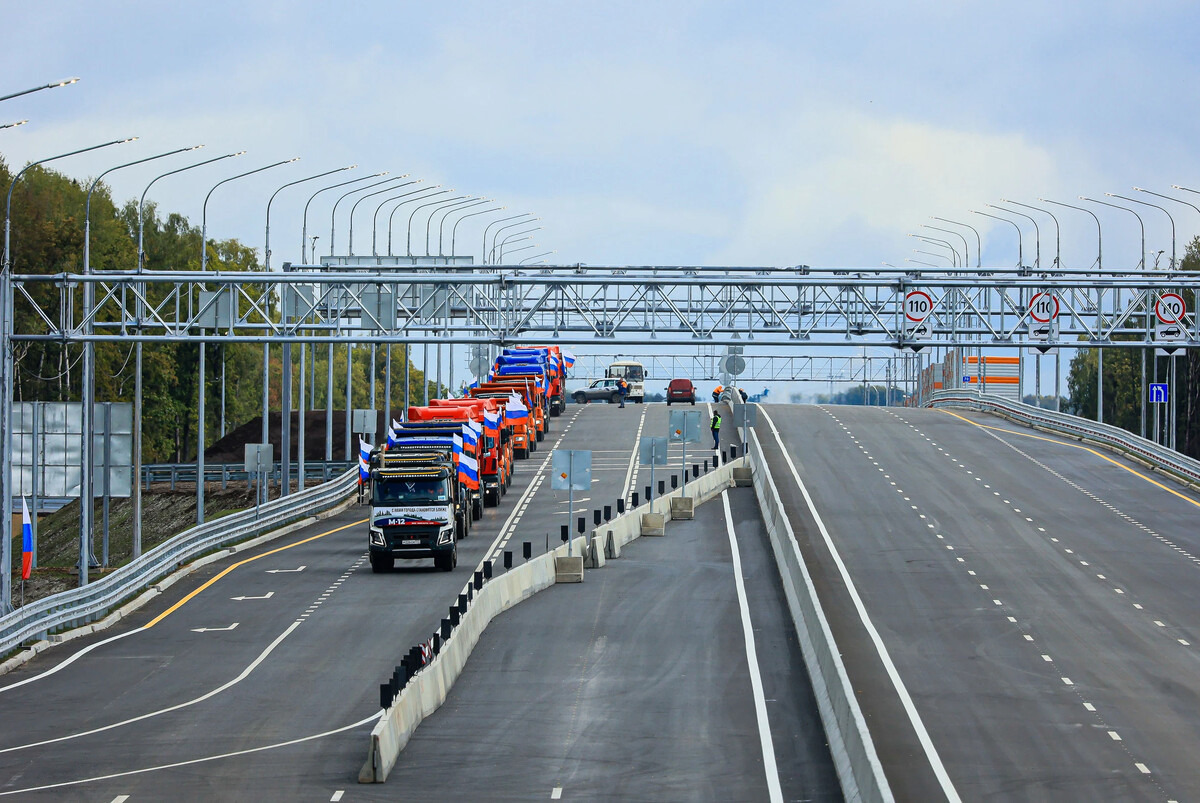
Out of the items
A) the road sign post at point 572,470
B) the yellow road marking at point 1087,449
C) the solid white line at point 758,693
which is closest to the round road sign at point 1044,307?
the yellow road marking at point 1087,449

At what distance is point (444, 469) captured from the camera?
1601 inches

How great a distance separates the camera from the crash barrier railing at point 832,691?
17797 millimetres

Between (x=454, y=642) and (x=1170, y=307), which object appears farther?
(x=1170, y=307)

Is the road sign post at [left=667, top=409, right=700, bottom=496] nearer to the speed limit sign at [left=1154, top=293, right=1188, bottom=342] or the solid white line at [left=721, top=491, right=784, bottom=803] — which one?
the solid white line at [left=721, top=491, right=784, bottom=803]

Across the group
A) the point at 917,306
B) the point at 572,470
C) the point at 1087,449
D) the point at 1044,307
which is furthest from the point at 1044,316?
the point at 1087,449

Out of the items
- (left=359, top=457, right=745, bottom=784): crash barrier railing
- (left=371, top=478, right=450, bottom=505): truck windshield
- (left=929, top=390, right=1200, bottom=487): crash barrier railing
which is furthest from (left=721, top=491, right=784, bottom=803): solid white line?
(left=929, top=390, right=1200, bottom=487): crash barrier railing

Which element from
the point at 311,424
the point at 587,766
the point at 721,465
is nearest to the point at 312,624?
the point at 587,766

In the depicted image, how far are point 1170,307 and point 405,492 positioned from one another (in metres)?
23.7

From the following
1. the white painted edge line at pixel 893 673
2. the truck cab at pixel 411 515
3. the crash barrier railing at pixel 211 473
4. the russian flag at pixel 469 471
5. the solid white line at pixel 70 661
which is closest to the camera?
the white painted edge line at pixel 893 673

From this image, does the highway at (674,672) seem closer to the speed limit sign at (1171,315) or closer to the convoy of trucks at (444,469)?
the convoy of trucks at (444,469)

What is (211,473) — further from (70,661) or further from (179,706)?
(179,706)

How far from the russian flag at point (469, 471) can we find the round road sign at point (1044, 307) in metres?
16.9

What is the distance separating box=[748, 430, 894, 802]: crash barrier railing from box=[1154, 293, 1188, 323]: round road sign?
16.1 meters

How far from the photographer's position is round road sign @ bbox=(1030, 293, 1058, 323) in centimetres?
4756
